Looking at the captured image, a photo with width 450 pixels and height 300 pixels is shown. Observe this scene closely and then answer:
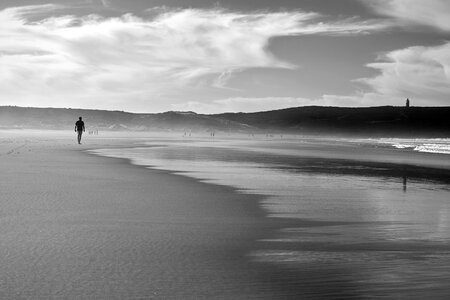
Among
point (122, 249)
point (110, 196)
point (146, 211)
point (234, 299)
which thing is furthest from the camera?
point (110, 196)

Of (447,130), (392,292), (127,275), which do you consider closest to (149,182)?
(127,275)

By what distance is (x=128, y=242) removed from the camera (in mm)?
7348

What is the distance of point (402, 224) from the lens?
29.7 feet

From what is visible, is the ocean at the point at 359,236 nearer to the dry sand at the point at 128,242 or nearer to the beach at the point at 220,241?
the beach at the point at 220,241

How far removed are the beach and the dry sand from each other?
19mm

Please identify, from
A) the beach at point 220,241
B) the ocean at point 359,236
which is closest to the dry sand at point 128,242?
the beach at point 220,241

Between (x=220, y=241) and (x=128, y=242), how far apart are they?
1.28 meters

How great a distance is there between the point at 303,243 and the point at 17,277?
382 cm

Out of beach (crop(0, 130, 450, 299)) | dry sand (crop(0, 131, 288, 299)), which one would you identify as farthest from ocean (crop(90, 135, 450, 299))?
dry sand (crop(0, 131, 288, 299))

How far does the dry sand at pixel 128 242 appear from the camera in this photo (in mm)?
5277

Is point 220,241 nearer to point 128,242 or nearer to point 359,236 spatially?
point 128,242

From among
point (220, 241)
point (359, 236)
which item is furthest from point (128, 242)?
point (359, 236)

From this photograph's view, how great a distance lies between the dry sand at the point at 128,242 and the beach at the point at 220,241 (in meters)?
0.02

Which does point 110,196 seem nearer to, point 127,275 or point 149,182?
point 149,182
